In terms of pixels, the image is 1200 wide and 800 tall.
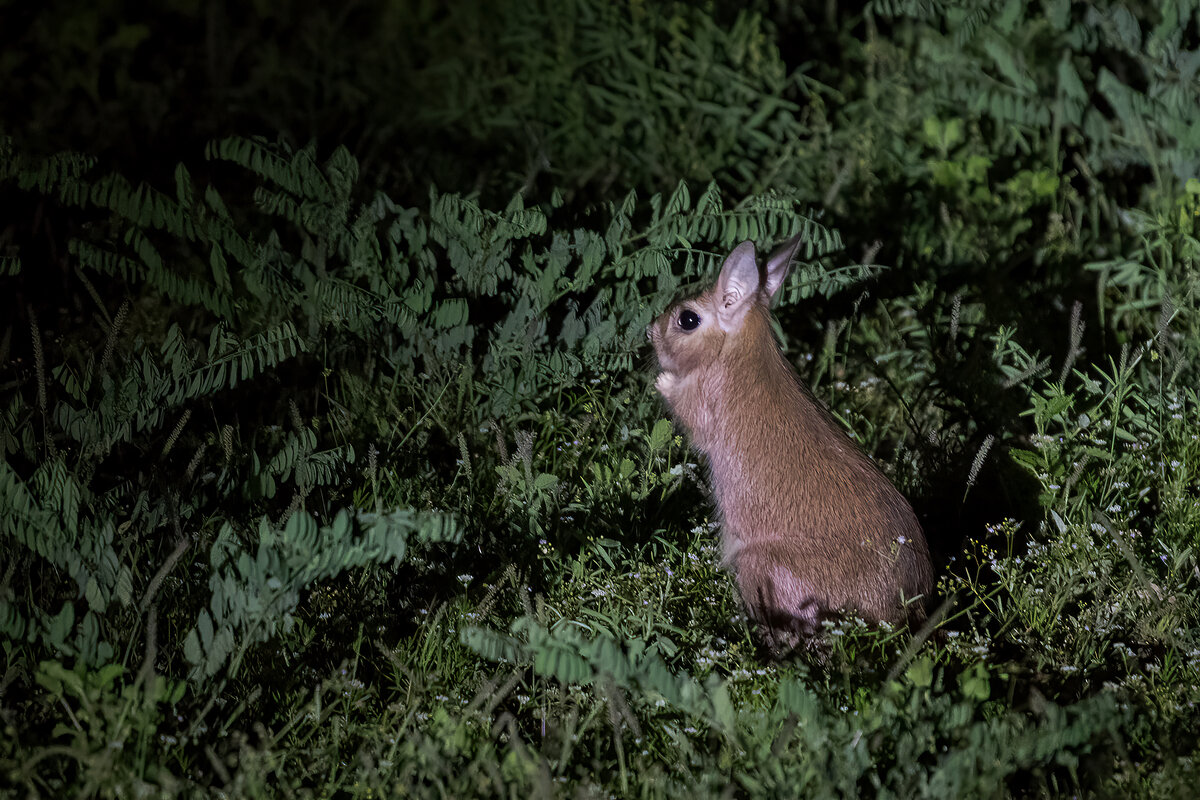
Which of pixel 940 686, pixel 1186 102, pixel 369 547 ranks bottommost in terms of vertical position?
pixel 940 686

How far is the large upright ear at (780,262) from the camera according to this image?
3.72 m

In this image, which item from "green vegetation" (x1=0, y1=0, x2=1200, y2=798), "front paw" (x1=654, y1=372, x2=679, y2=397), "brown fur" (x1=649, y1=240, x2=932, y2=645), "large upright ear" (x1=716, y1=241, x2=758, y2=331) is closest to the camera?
"green vegetation" (x1=0, y1=0, x2=1200, y2=798)

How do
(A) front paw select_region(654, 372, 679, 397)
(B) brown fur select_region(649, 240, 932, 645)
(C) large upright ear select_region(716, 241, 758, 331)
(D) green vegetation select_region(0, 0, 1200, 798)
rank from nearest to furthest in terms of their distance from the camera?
(D) green vegetation select_region(0, 0, 1200, 798), (B) brown fur select_region(649, 240, 932, 645), (C) large upright ear select_region(716, 241, 758, 331), (A) front paw select_region(654, 372, 679, 397)

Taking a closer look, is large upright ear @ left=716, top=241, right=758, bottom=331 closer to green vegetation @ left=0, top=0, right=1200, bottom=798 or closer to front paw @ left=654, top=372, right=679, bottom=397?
green vegetation @ left=0, top=0, right=1200, bottom=798

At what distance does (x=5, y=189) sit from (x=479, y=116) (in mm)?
2089

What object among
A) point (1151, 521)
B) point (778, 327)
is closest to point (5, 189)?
point (778, 327)

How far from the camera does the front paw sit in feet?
12.8

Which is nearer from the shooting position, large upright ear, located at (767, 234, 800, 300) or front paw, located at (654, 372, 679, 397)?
large upright ear, located at (767, 234, 800, 300)

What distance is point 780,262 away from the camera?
12.3 feet

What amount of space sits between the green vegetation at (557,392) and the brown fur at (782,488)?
0.42ft

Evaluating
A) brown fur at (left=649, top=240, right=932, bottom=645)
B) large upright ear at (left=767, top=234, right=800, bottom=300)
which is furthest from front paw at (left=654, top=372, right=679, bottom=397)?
large upright ear at (left=767, top=234, right=800, bottom=300)

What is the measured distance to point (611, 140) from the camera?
17.2 ft

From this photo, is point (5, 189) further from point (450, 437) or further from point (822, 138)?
point (822, 138)

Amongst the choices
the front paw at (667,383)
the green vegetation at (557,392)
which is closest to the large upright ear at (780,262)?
the green vegetation at (557,392)
